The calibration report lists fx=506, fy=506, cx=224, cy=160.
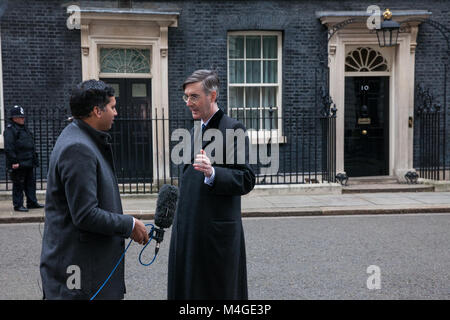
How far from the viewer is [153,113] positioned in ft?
40.0

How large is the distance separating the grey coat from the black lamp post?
31.9 ft

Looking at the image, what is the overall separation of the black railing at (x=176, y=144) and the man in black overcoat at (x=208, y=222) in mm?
8351

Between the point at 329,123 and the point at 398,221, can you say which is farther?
the point at 329,123

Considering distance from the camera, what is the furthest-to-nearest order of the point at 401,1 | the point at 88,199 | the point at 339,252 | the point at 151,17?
the point at 401,1
the point at 151,17
the point at 339,252
the point at 88,199

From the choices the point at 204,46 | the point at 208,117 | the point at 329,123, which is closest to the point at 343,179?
the point at 329,123

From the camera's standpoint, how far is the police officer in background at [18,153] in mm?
9062

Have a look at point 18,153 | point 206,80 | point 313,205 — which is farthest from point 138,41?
point 206,80

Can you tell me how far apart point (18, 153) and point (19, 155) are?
0.13ft

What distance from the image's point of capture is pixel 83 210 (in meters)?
2.43

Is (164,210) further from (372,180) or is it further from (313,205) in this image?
(372,180)

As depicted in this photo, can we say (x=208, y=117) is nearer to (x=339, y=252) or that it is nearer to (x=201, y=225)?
(x=201, y=225)

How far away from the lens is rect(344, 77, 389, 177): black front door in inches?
502

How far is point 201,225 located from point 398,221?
6307 mm

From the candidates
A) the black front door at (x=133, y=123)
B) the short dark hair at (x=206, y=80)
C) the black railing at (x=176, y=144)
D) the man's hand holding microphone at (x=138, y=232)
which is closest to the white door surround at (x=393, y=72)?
the black railing at (x=176, y=144)
